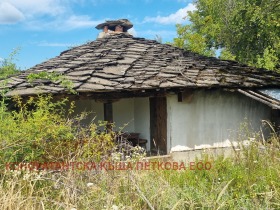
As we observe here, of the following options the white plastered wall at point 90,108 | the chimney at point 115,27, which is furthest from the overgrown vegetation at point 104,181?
the chimney at point 115,27

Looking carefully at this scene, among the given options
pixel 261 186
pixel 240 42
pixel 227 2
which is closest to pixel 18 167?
pixel 261 186

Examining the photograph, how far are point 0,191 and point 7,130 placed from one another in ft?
3.58

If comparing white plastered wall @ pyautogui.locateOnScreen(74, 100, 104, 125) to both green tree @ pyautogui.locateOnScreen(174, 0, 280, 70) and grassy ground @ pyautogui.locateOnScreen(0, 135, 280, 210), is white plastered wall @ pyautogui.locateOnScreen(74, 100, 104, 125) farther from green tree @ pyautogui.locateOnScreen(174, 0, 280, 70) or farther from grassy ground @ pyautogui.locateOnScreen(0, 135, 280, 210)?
green tree @ pyautogui.locateOnScreen(174, 0, 280, 70)

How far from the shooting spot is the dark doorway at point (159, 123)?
8898mm

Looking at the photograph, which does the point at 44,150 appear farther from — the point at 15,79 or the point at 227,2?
the point at 227,2

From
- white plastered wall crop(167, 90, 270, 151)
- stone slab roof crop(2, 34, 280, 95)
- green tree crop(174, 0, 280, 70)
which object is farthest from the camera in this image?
green tree crop(174, 0, 280, 70)

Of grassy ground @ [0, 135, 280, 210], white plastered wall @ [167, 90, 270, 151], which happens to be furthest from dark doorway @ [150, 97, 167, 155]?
grassy ground @ [0, 135, 280, 210]

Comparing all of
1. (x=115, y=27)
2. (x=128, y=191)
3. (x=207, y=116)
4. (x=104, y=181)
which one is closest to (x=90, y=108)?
(x=207, y=116)

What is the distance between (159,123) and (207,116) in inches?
53.3

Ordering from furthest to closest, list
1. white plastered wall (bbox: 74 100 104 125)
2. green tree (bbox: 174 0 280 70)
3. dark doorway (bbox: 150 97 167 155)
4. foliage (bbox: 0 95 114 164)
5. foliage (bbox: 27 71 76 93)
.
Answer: green tree (bbox: 174 0 280 70)
white plastered wall (bbox: 74 100 104 125)
dark doorway (bbox: 150 97 167 155)
foliage (bbox: 27 71 76 93)
foliage (bbox: 0 95 114 164)

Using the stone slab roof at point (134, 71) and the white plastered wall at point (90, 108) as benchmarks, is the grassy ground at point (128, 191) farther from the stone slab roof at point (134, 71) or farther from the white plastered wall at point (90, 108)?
the white plastered wall at point (90, 108)

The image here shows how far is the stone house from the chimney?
107 inches

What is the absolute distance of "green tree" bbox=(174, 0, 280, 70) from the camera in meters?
13.3

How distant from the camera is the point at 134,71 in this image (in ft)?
28.9
